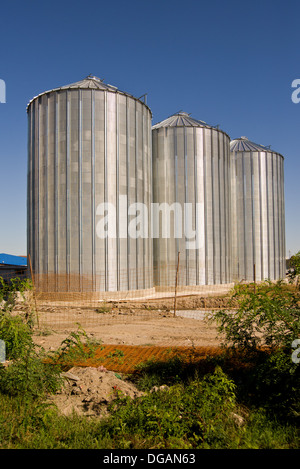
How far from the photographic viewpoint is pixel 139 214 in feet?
71.8

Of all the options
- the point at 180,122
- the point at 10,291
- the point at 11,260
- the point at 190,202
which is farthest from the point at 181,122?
the point at 11,260

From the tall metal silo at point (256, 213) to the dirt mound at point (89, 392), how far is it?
25084 millimetres

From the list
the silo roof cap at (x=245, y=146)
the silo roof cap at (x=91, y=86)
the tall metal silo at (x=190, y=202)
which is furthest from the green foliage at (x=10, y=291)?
the silo roof cap at (x=245, y=146)

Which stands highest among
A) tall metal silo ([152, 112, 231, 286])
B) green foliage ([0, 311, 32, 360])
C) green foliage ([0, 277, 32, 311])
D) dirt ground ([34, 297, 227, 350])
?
tall metal silo ([152, 112, 231, 286])

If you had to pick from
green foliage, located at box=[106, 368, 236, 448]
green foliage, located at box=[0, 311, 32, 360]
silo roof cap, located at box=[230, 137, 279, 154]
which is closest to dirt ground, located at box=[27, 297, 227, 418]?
green foliage, located at box=[106, 368, 236, 448]

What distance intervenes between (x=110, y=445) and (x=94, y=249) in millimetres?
15403

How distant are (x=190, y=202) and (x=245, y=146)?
11.2 m

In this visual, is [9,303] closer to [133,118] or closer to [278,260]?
[133,118]

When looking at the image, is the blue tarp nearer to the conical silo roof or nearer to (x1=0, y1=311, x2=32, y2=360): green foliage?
the conical silo roof

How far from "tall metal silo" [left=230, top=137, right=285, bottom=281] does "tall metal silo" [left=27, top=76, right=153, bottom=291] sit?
12795mm

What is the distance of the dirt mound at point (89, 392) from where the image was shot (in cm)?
607

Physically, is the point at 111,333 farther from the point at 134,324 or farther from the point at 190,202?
the point at 190,202

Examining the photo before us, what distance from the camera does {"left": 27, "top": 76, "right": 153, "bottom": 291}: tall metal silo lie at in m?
19.9

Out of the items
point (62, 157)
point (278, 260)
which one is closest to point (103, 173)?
point (62, 157)
